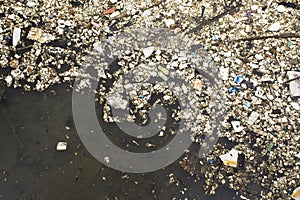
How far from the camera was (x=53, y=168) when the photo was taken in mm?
2082

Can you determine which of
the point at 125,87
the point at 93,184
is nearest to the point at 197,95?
the point at 125,87

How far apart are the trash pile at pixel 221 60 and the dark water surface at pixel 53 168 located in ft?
0.21

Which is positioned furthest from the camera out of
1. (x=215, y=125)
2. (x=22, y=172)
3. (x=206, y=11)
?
(x=206, y=11)

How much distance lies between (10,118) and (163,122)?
82 centimetres

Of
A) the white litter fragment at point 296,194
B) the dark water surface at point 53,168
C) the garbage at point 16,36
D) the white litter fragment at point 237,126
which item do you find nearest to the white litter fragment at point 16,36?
the garbage at point 16,36

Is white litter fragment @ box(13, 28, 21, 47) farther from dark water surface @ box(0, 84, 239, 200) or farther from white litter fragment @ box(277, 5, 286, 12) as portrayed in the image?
white litter fragment @ box(277, 5, 286, 12)

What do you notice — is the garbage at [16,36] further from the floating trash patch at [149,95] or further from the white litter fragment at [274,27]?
the white litter fragment at [274,27]

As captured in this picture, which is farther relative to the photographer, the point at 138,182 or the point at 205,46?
the point at 205,46

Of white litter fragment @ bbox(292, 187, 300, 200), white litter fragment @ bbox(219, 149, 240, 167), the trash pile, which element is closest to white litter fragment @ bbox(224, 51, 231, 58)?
the trash pile

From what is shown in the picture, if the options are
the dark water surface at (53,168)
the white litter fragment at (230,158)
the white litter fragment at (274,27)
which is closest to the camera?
the dark water surface at (53,168)

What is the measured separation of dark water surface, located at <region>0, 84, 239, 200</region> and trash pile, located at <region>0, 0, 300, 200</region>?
65mm

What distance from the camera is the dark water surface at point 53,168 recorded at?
2053 mm

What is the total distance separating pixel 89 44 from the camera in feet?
7.49

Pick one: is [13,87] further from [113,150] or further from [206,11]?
[206,11]
